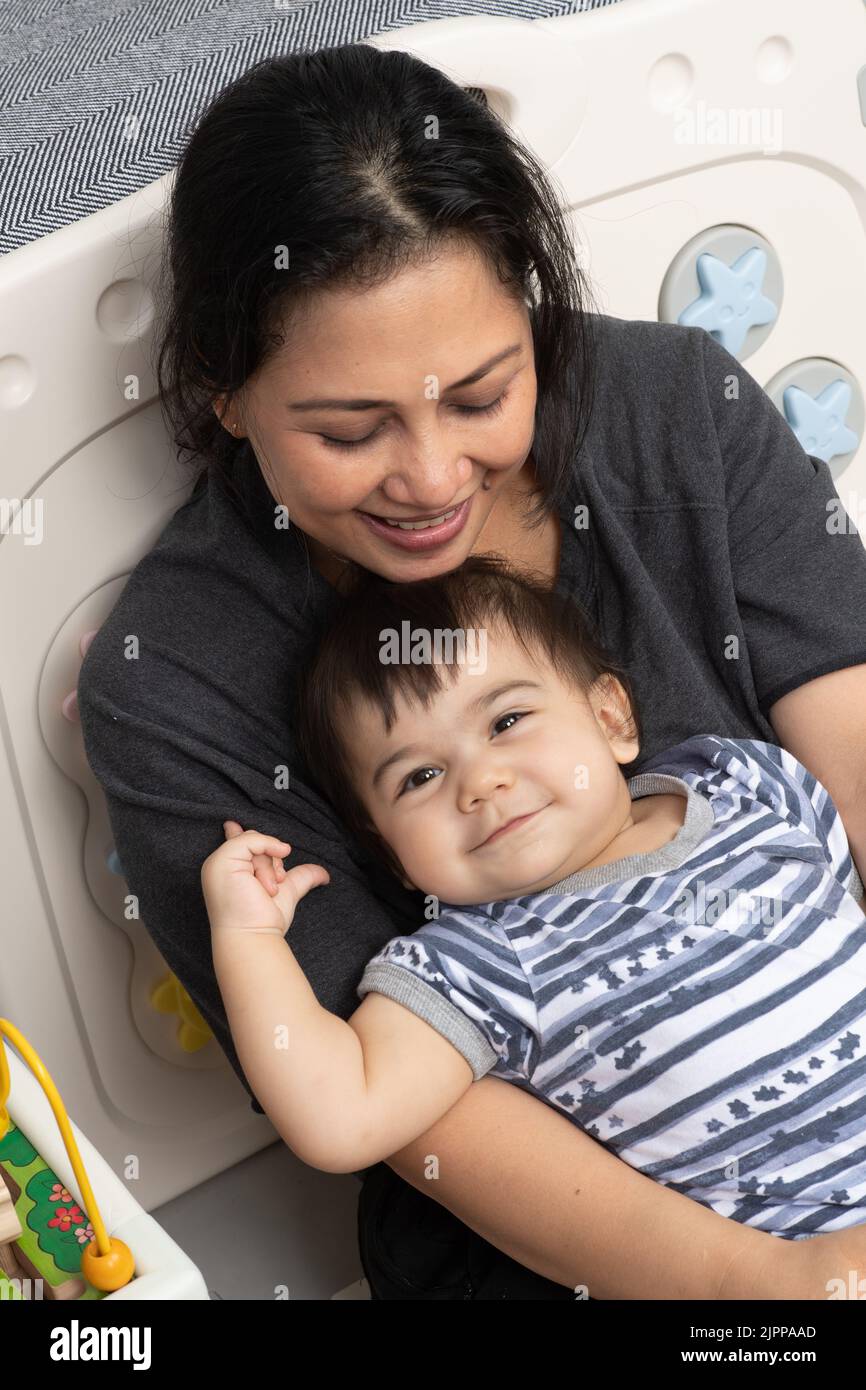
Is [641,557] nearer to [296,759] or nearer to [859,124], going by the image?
[296,759]

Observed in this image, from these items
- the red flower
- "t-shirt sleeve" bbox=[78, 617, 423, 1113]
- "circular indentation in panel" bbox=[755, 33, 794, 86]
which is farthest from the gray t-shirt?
"circular indentation in panel" bbox=[755, 33, 794, 86]

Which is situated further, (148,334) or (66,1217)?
(148,334)

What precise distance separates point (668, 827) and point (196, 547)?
1.32ft

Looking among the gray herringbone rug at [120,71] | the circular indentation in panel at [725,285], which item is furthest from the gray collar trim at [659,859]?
the gray herringbone rug at [120,71]

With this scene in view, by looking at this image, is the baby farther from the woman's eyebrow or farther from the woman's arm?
the woman's eyebrow

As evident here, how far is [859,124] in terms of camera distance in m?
1.48

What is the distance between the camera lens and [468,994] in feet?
3.46

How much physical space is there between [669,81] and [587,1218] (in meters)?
0.94

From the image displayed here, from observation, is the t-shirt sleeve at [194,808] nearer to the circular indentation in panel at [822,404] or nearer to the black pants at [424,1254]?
the black pants at [424,1254]

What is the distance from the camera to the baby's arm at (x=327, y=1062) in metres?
0.99

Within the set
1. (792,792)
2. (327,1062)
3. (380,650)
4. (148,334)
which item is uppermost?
(148,334)

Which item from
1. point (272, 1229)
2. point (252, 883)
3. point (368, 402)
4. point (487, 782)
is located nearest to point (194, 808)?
point (252, 883)

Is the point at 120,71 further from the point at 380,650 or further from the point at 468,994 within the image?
the point at 468,994

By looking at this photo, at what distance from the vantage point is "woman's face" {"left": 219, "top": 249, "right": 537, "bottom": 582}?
3.24 feet
